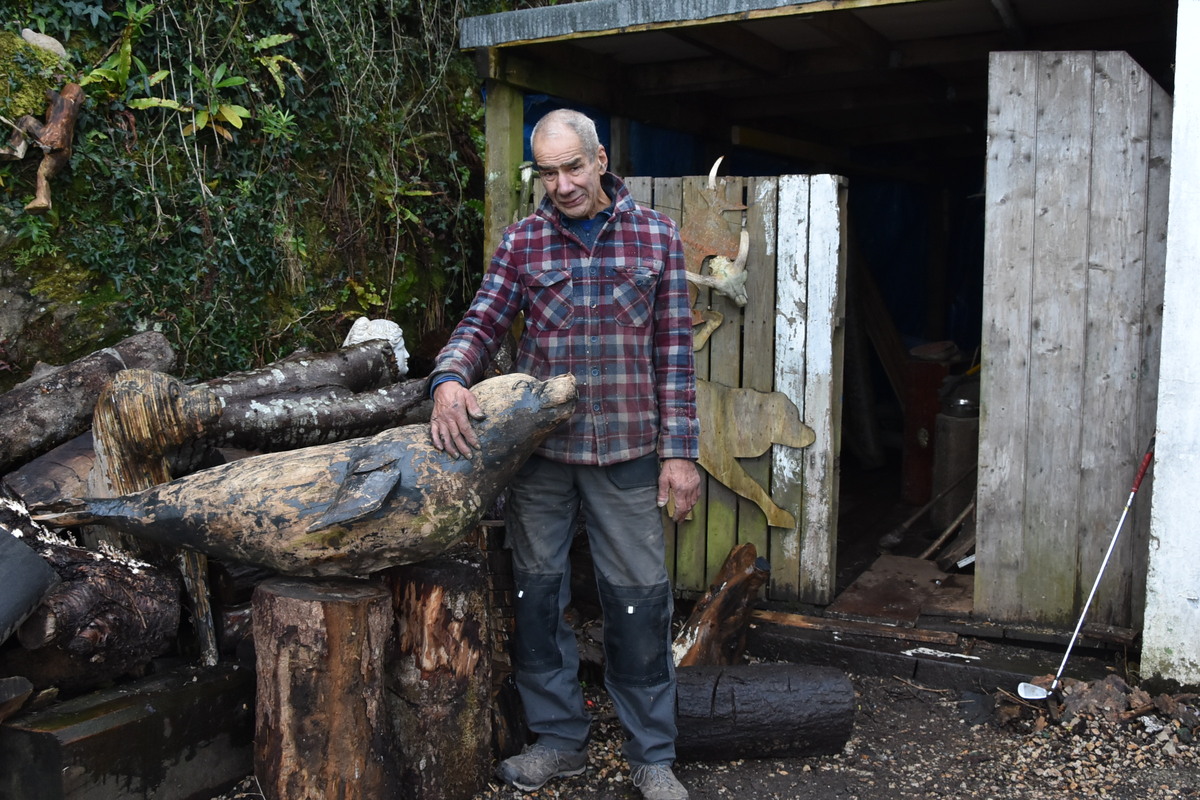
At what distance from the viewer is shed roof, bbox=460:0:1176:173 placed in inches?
198

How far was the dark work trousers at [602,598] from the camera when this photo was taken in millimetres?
3586

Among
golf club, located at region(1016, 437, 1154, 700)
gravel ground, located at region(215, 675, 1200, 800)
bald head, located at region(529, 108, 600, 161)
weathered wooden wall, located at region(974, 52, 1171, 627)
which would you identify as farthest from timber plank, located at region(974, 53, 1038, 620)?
bald head, located at region(529, 108, 600, 161)

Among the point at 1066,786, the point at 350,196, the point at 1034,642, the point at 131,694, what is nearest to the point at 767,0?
the point at 350,196

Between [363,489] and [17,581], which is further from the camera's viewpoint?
[363,489]

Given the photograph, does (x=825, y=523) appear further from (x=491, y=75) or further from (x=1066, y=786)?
(x=491, y=75)

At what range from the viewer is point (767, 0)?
15.4 ft

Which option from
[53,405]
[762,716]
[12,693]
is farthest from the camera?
[53,405]

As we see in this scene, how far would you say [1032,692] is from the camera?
13.8ft

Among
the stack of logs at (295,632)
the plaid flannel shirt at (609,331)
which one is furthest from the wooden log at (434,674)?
the plaid flannel shirt at (609,331)

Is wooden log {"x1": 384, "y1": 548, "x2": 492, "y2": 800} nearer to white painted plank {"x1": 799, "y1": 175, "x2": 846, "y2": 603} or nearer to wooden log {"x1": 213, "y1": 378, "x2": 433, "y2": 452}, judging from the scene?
wooden log {"x1": 213, "y1": 378, "x2": 433, "y2": 452}

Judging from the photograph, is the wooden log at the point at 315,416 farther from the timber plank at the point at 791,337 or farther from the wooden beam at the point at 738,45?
the wooden beam at the point at 738,45

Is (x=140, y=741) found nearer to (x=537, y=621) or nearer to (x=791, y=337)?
(x=537, y=621)

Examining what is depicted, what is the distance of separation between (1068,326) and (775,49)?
2.61m

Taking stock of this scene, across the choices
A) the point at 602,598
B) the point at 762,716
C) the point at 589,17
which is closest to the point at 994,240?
the point at 589,17
